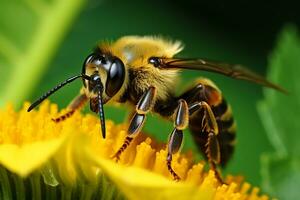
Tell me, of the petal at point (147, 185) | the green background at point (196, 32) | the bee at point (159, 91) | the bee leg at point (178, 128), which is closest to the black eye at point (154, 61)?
the bee at point (159, 91)

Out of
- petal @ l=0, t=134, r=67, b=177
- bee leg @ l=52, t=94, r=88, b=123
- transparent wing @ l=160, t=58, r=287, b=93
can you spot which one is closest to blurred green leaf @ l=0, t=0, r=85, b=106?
bee leg @ l=52, t=94, r=88, b=123

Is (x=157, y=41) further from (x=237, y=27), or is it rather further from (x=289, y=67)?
(x=237, y=27)

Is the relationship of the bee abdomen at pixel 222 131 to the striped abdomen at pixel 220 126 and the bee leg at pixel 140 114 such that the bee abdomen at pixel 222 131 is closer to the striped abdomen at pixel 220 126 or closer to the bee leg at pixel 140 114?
the striped abdomen at pixel 220 126

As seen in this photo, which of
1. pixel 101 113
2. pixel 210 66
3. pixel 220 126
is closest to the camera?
pixel 101 113

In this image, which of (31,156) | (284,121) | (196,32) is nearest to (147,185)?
(31,156)

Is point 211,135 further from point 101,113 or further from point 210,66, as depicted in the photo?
A: point 101,113

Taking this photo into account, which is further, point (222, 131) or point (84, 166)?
point (222, 131)
